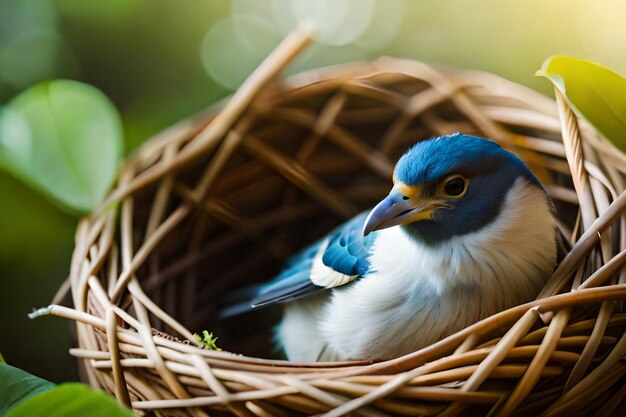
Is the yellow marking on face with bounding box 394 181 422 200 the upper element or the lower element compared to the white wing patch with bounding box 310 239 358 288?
upper

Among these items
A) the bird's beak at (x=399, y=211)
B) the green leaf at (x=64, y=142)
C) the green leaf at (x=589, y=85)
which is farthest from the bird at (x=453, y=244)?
the green leaf at (x=64, y=142)

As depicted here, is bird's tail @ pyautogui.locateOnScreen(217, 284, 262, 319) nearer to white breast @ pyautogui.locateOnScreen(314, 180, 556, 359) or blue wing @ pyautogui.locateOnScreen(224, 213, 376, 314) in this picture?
blue wing @ pyautogui.locateOnScreen(224, 213, 376, 314)

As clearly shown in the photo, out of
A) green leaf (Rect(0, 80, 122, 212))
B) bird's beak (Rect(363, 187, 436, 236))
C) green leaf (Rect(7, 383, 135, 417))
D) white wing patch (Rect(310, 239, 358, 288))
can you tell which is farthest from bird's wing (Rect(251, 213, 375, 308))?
green leaf (Rect(7, 383, 135, 417))

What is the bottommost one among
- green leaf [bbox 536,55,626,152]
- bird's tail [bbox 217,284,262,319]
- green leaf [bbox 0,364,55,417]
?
bird's tail [bbox 217,284,262,319]

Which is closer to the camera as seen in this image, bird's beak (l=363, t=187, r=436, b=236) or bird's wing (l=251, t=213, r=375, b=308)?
bird's beak (l=363, t=187, r=436, b=236)

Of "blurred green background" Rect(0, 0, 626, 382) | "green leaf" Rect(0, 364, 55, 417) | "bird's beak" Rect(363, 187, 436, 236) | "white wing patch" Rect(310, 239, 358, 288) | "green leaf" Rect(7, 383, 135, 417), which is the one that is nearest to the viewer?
"green leaf" Rect(7, 383, 135, 417)

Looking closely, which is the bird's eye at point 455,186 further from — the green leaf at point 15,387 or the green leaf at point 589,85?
the green leaf at point 15,387

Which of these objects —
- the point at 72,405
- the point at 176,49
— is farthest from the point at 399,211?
the point at 176,49
